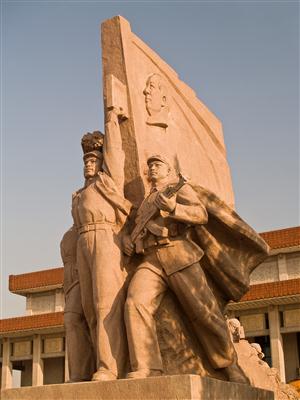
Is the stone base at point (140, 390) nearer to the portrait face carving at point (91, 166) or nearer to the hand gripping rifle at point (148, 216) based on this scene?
the hand gripping rifle at point (148, 216)

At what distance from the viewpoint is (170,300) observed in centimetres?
501

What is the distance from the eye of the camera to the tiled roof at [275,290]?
19.3 meters

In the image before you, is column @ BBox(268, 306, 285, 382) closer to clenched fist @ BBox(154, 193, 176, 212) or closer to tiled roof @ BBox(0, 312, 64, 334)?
tiled roof @ BBox(0, 312, 64, 334)

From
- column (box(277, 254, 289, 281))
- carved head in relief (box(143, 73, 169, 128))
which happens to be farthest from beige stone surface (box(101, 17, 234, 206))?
column (box(277, 254, 289, 281))

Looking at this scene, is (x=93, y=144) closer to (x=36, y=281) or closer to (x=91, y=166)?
(x=91, y=166)

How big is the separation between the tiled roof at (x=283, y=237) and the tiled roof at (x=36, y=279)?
8910mm

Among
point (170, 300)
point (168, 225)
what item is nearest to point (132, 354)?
point (170, 300)

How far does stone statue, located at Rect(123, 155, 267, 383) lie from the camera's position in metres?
4.62

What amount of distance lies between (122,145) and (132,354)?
6.02 feet

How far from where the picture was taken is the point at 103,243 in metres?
4.84

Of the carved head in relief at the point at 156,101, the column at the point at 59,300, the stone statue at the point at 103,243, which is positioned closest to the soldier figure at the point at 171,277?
the stone statue at the point at 103,243

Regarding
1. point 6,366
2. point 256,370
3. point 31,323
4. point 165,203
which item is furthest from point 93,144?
point 6,366

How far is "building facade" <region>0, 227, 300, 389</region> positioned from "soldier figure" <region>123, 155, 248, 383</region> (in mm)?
14854

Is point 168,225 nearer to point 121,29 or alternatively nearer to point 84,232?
point 84,232
